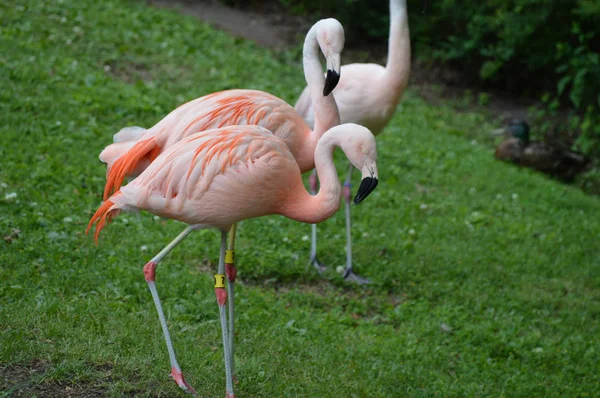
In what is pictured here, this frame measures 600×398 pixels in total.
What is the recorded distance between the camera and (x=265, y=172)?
3916 mm

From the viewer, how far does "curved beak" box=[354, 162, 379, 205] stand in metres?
3.84

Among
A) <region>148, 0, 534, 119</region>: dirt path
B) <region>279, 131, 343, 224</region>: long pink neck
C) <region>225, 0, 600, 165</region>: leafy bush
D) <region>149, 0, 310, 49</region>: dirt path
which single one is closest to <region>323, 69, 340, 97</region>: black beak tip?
<region>279, 131, 343, 224</region>: long pink neck

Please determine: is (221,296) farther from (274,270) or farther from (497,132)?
(497,132)

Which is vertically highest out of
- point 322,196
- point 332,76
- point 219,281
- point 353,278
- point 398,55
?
point 332,76

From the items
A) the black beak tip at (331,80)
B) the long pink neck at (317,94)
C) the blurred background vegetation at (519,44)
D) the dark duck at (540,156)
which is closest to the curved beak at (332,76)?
the black beak tip at (331,80)

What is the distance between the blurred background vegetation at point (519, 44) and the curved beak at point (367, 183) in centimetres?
748

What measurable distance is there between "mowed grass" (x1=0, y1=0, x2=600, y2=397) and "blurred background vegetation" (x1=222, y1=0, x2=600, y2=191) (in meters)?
2.19

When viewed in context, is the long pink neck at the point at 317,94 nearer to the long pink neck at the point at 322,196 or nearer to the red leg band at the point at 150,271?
the long pink neck at the point at 322,196

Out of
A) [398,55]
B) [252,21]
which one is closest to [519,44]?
[252,21]

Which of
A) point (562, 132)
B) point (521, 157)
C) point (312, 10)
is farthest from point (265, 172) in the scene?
point (312, 10)

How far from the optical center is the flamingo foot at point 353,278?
247 inches

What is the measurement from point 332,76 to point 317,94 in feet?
1.36

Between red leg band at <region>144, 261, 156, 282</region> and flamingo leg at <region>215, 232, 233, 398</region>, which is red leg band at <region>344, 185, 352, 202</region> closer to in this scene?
flamingo leg at <region>215, 232, 233, 398</region>

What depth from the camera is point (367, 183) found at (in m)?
3.88
